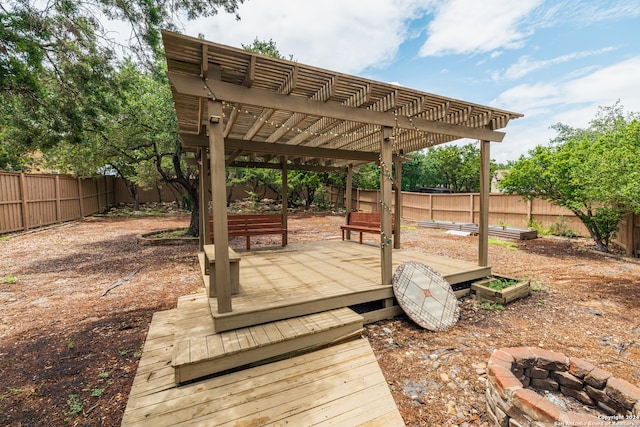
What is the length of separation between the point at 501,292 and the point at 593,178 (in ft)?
15.9

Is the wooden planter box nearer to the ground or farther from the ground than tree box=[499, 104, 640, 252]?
nearer to the ground

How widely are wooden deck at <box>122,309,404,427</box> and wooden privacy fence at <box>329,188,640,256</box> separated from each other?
28.3 ft

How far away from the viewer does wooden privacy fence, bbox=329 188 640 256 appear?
701 cm

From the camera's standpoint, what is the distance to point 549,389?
2.19 meters

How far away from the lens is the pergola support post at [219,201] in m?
2.54

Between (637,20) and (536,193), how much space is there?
440cm

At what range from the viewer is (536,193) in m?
8.41

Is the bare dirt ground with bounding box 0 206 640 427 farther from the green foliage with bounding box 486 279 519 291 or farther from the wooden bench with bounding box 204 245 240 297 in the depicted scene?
the wooden bench with bounding box 204 245 240 297

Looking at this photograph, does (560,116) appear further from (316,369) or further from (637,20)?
(316,369)

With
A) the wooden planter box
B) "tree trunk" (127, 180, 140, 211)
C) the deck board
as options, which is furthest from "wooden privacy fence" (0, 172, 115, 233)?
the wooden planter box

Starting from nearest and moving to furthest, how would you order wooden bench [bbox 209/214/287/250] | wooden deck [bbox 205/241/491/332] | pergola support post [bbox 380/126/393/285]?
1. wooden deck [bbox 205/241/491/332]
2. pergola support post [bbox 380/126/393/285]
3. wooden bench [bbox 209/214/287/250]

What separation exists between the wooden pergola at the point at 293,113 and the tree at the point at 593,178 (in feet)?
12.3

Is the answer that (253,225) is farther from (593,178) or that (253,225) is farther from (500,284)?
(593,178)

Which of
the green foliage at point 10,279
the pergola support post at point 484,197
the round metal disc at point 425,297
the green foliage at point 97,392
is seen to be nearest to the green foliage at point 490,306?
the round metal disc at point 425,297
